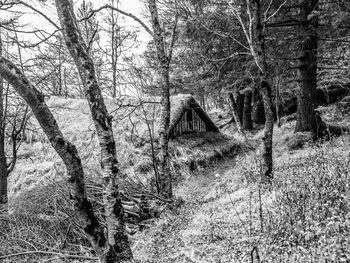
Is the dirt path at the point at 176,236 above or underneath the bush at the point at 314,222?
underneath

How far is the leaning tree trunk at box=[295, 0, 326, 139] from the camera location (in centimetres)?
893

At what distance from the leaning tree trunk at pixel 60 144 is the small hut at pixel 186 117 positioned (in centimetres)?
857

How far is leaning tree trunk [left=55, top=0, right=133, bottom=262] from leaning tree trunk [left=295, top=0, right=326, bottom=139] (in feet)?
24.3

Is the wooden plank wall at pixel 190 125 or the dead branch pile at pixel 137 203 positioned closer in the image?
the dead branch pile at pixel 137 203

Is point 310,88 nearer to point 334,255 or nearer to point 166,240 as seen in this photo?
point 166,240

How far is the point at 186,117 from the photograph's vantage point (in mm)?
14117

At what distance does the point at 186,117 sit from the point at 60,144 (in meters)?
10.9

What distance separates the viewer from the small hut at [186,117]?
42.1 feet

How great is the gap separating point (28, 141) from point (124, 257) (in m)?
13.2

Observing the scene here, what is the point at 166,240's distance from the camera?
5.06 meters

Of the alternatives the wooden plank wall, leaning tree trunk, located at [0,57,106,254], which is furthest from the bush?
the wooden plank wall

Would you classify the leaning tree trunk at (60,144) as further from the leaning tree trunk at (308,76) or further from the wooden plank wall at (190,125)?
the wooden plank wall at (190,125)

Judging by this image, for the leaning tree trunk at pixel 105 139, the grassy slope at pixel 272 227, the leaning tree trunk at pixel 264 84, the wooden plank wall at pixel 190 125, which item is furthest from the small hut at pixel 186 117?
the leaning tree trunk at pixel 105 139

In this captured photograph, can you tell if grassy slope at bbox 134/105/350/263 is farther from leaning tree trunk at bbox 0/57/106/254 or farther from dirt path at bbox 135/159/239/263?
leaning tree trunk at bbox 0/57/106/254
